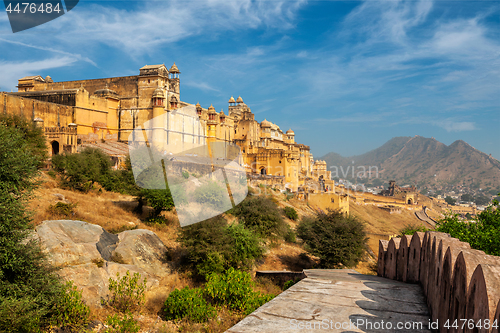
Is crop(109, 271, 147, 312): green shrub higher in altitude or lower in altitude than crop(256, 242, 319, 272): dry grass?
higher

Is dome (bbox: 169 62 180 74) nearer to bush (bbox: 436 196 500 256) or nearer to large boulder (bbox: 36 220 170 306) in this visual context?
large boulder (bbox: 36 220 170 306)

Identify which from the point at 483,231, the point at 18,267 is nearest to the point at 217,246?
the point at 18,267

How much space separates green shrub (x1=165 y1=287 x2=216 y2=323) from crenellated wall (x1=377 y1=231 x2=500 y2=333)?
5.16 metres

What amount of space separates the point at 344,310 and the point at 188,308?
5730 millimetres

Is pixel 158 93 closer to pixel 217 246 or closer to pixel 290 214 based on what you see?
pixel 290 214

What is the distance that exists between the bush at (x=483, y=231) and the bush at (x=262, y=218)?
8.61 m

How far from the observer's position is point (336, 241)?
54.0 ft

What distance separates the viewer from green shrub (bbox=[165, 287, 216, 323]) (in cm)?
794

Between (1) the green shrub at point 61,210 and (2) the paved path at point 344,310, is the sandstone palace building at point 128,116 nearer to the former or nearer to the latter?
(1) the green shrub at point 61,210

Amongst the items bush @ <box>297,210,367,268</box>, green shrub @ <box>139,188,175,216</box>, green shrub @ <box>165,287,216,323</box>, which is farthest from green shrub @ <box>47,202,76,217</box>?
bush @ <box>297,210,367,268</box>

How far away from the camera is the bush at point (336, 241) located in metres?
16.3

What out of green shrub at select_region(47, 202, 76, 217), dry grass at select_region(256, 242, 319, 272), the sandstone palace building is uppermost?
the sandstone palace building

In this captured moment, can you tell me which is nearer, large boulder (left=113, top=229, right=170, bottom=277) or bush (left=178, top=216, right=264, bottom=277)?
large boulder (left=113, top=229, right=170, bottom=277)

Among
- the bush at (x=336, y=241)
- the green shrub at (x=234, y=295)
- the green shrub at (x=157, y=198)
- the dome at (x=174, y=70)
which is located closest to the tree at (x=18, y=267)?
the green shrub at (x=234, y=295)
